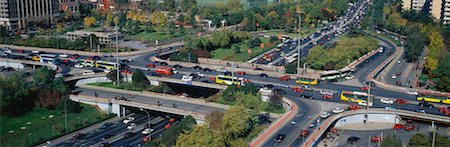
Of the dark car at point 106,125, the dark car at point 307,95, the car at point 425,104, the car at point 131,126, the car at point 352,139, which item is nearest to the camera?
the car at point 352,139

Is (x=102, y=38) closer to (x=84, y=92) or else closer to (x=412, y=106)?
(x=84, y=92)

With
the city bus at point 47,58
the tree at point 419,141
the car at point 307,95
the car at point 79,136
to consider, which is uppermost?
the city bus at point 47,58

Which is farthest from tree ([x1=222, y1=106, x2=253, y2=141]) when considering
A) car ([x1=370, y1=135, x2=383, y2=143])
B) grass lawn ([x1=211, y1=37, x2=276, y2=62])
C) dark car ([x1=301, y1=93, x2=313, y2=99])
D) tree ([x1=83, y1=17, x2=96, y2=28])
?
tree ([x1=83, y1=17, x2=96, y2=28])

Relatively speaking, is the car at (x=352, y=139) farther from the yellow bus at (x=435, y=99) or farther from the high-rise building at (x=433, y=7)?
the high-rise building at (x=433, y=7)

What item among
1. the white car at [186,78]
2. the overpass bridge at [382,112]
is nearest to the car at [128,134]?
the white car at [186,78]

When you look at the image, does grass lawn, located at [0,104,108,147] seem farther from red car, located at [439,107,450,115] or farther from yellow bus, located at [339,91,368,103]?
red car, located at [439,107,450,115]

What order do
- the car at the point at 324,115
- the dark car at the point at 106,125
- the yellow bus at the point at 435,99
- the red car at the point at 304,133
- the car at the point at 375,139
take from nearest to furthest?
1. the red car at the point at 304,133
2. the car at the point at 375,139
3. the car at the point at 324,115
4. the dark car at the point at 106,125
5. the yellow bus at the point at 435,99

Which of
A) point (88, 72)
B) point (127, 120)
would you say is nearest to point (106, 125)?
point (127, 120)

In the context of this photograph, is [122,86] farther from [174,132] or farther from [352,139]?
[352,139]
